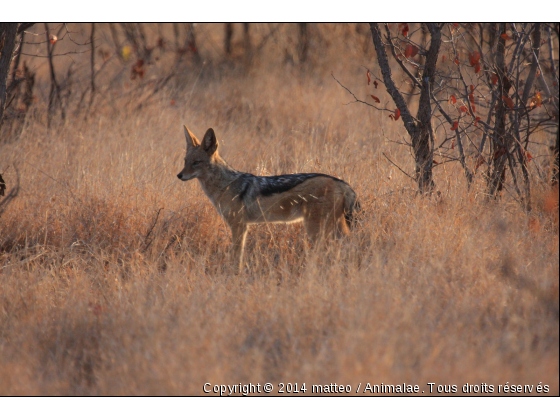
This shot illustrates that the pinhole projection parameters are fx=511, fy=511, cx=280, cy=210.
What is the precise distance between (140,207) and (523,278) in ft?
13.3

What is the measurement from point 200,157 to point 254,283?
1.78m

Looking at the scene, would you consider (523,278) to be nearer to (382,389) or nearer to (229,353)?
(382,389)

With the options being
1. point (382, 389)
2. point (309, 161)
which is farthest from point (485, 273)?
point (309, 161)

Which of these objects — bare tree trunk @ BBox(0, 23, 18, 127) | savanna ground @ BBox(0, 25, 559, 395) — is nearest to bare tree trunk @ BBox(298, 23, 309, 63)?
savanna ground @ BBox(0, 25, 559, 395)

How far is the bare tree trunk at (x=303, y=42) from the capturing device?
47.0 feet

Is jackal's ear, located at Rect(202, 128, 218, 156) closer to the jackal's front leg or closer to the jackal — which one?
the jackal

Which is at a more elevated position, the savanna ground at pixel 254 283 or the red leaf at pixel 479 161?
the red leaf at pixel 479 161

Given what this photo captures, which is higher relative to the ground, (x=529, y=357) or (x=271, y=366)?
(x=529, y=357)

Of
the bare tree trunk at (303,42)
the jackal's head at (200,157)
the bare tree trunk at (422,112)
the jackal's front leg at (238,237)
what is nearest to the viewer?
the jackal's front leg at (238,237)

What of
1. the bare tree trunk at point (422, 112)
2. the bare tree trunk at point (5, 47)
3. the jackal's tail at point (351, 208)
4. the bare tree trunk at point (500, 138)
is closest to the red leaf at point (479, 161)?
the bare tree trunk at point (500, 138)

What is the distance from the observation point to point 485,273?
13.0 feet

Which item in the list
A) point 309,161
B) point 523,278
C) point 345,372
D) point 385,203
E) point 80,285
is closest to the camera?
point 345,372

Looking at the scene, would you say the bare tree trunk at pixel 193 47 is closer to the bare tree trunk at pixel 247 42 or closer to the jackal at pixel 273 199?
the bare tree trunk at pixel 247 42

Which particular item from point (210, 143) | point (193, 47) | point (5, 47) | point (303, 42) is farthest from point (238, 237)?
point (303, 42)
